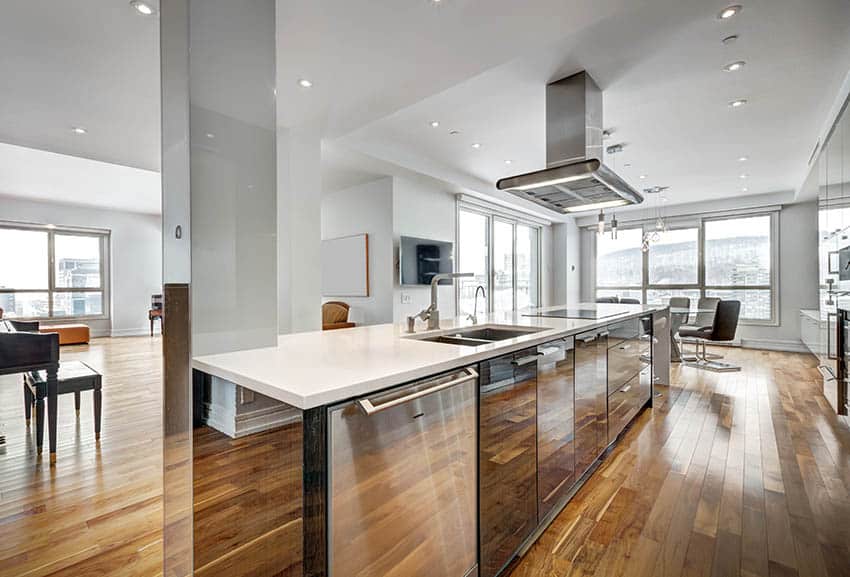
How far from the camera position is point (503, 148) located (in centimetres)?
466

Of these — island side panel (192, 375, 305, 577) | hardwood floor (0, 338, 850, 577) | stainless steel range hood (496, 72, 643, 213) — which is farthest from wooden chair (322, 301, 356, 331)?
island side panel (192, 375, 305, 577)

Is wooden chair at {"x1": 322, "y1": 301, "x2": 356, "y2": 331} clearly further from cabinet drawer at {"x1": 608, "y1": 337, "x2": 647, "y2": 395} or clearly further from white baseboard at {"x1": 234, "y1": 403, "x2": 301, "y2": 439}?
white baseboard at {"x1": 234, "y1": 403, "x2": 301, "y2": 439}

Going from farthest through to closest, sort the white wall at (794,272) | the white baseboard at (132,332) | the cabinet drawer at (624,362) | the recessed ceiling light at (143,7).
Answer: the white baseboard at (132,332), the white wall at (794,272), the cabinet drawer at (624,362), the recessed ceiling light at (143,7)

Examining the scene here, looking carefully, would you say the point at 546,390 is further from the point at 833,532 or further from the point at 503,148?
the point at 503,148

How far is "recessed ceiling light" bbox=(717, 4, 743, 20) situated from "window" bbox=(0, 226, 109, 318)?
1049cm

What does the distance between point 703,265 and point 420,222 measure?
561 cm

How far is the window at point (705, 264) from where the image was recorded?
23.4ft

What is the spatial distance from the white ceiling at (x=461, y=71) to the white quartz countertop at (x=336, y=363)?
0.99 metres

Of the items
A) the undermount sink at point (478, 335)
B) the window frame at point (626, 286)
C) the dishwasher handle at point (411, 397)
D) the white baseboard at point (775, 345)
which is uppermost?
the window frame at point (626, 286)

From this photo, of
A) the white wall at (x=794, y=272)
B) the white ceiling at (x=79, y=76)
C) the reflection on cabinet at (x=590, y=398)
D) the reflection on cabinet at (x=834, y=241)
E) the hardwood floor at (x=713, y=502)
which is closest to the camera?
the hardwood floor at (x=713, y=502)

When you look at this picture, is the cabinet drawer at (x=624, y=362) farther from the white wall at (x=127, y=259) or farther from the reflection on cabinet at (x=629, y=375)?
the white wall at (x=127, y=259)

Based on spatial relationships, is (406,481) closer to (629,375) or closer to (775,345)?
(629,375)

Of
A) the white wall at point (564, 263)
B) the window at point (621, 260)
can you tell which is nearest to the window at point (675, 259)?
the window at point (621, 260)

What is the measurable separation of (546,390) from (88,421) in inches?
146
